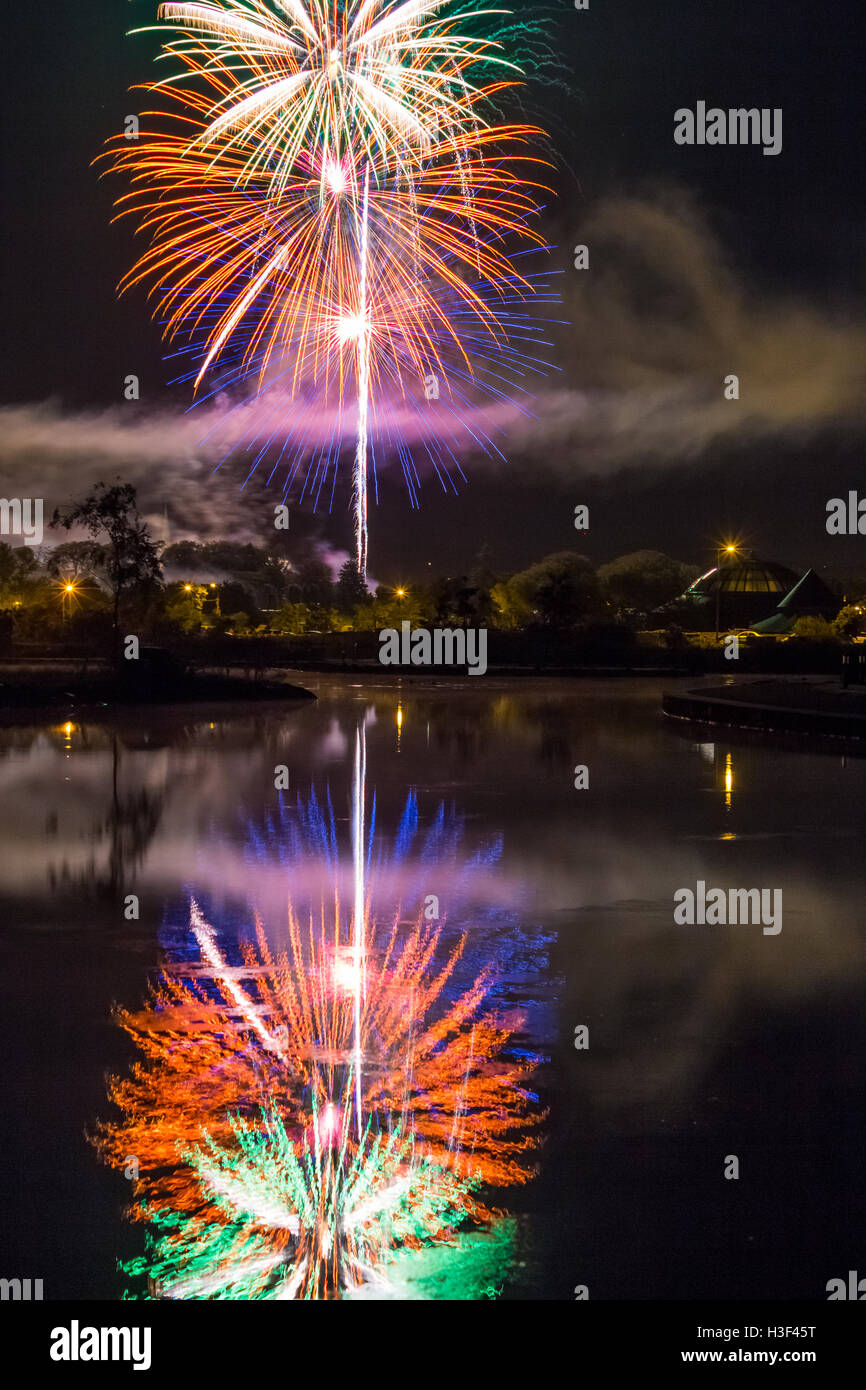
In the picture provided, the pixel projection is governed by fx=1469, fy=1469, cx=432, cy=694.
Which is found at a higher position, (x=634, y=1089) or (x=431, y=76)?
(x=431, y=76)

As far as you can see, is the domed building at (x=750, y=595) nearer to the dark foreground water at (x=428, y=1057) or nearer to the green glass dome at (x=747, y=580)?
the green glass dome at (x=747, y=580)

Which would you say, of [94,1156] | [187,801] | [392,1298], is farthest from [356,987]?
[187,801]

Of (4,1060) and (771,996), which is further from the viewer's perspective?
(771,996)

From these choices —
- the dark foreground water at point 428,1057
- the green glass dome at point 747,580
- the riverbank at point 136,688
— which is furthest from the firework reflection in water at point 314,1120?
the green glass dome at point 747,580

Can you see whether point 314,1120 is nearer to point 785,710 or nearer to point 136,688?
point 785,710

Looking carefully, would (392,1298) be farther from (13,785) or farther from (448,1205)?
(13,785)

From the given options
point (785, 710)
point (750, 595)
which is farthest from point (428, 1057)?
point (750, 595)

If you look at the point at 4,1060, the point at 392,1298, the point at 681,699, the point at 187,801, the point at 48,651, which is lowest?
the point at 392,1298
